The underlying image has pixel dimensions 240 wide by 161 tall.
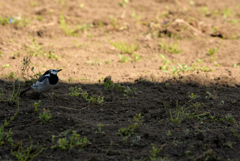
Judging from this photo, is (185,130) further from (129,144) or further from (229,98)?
(229,98)

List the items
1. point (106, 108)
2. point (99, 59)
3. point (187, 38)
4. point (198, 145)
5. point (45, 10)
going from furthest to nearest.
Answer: point (45, 10) < point (187, 38) < point (99, 59) < point (106, 108) < point (198, 145)

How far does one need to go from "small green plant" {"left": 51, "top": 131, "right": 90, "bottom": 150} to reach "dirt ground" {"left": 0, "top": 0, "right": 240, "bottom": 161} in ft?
0.04

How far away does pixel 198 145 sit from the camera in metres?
3.26

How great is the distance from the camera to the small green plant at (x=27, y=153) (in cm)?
285

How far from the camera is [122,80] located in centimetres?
538

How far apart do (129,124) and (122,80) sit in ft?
5.67

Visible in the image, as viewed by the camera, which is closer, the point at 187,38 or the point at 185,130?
the point at 185,130

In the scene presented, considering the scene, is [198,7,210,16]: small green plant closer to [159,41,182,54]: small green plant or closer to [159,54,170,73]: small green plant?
[159,41,182,54]: small green plant

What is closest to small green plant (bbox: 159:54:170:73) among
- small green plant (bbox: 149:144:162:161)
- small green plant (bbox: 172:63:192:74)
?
small green plant (bbox: 172:63:192:74)

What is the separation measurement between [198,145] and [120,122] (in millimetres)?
1107

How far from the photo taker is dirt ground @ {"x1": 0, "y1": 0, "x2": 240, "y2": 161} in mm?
3254

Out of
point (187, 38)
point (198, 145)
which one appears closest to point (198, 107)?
point (198, 145)

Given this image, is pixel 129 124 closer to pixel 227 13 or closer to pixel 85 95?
pixel 85 95

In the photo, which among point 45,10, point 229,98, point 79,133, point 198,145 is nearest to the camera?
point 198,145
